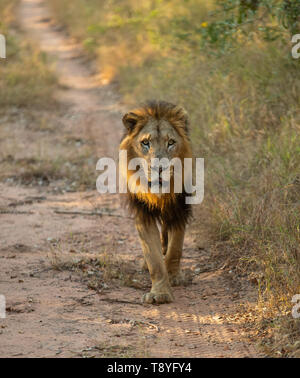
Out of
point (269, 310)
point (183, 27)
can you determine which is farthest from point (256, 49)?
point (269, 310)

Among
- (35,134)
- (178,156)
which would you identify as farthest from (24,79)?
(178,156)

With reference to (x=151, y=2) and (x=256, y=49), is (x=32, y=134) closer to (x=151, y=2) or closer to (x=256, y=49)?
(x=256, y=49)

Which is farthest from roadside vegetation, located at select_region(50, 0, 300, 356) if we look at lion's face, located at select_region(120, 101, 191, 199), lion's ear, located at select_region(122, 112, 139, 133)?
lion's ear, located at select_region(122, 112, 139, 133)

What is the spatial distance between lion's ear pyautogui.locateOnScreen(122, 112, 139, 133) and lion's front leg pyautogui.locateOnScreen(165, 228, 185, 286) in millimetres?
953

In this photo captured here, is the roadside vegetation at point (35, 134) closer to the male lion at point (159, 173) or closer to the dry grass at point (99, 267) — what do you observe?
the dry grass at point (99, 267)

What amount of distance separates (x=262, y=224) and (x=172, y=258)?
826 millimetres

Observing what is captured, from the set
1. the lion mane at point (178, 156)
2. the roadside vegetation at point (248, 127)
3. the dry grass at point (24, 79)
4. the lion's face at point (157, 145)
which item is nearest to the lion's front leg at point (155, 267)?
the lion mane at point (178, 156)

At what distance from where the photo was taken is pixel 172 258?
16.1 feet

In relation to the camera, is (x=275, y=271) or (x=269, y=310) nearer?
(x=269, y=310)

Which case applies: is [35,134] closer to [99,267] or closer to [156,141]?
[99,267]

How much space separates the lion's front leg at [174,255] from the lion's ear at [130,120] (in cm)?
95

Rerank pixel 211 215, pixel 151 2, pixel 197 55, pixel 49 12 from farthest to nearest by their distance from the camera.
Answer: pixel 49 12, pixel 151 2, pixel 197 55, pixel 211 215

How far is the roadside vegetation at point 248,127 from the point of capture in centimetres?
427
